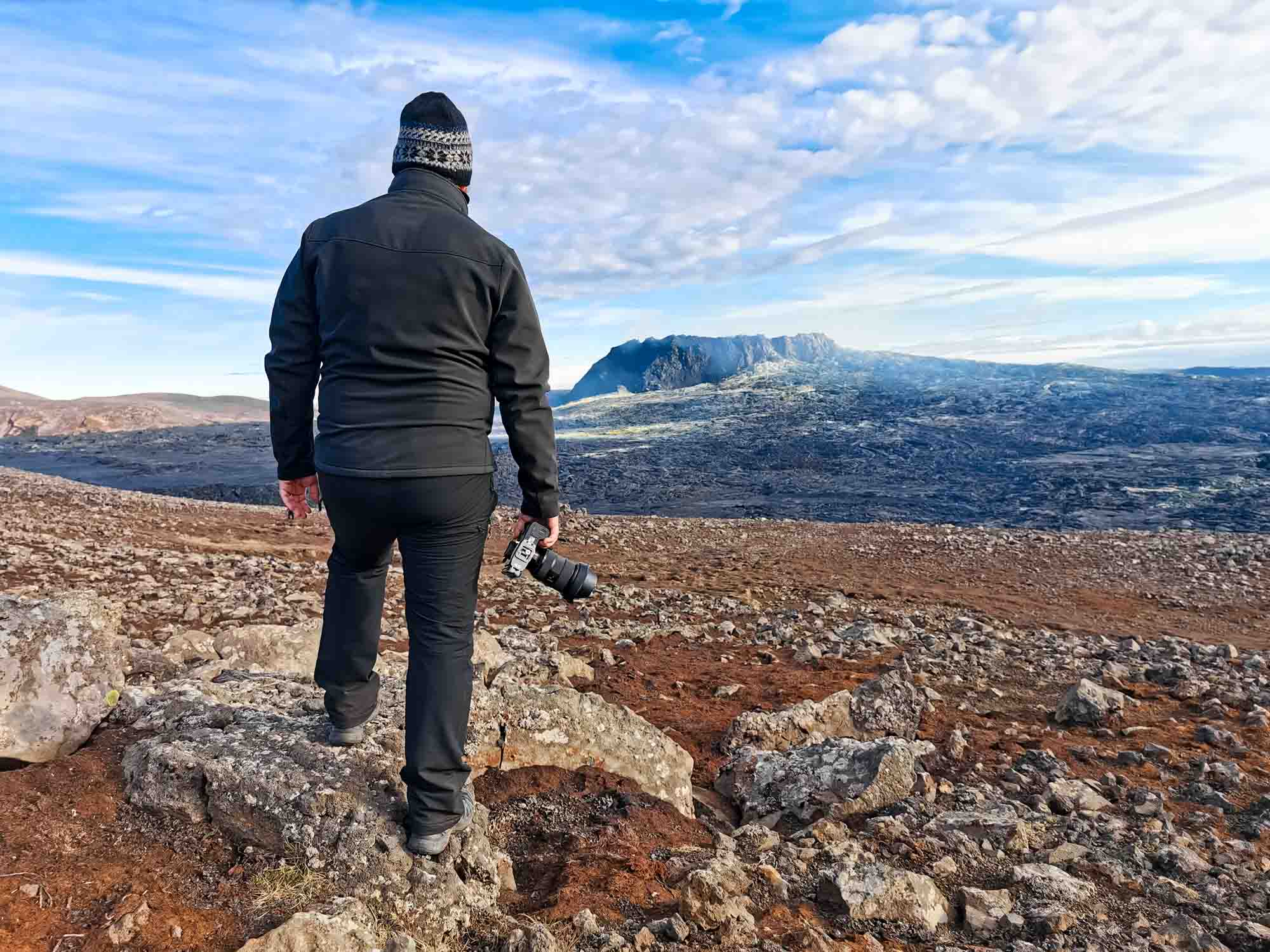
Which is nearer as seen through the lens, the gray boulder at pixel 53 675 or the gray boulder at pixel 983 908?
the gray boulder at pixel 983 908

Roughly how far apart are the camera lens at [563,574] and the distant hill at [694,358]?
68.4 meters

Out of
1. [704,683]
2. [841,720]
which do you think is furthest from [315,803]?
[704,683]

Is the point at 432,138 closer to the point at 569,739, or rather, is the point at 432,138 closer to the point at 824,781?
the point at 569,739

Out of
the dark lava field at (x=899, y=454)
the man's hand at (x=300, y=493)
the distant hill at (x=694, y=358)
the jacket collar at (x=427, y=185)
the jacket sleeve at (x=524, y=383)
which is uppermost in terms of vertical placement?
the distant hill at (x=694, y=358)

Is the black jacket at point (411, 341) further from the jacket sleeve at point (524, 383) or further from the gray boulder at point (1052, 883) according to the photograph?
the gray boulder at point (1052, 883)

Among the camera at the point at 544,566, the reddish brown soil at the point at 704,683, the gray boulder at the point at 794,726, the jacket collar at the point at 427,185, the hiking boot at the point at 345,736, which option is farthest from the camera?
the reddish brown soil at the point at 704,683

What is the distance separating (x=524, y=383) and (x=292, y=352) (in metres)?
0.80

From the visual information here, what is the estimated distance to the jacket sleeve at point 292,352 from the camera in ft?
8.25

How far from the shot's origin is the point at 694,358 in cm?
7550

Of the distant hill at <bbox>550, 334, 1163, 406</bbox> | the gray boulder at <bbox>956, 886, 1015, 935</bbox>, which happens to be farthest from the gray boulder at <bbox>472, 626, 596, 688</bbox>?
the distant hill at <bbox>550, 334, 1163, 406</bbox>

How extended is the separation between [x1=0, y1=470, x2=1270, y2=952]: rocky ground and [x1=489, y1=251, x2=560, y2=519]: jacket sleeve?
4.01 ft

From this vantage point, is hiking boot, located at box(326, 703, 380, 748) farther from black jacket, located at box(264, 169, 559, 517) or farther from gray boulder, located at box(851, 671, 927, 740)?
gray boulder, located at box(851, 671, 927, 740)

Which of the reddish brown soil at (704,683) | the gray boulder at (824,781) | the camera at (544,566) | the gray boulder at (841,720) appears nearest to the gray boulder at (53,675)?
the camera at (544,566)

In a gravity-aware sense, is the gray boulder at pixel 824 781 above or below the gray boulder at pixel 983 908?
below
